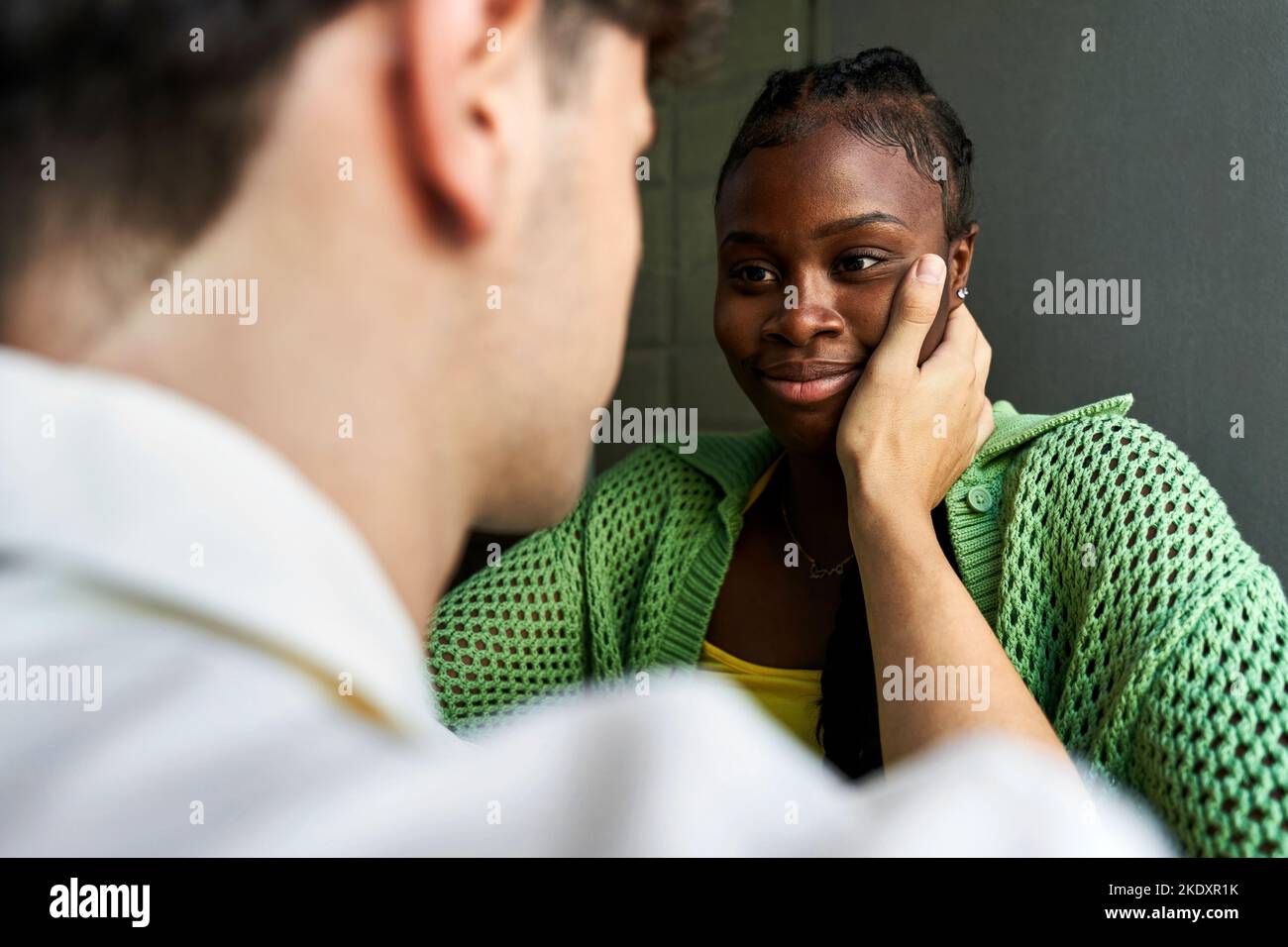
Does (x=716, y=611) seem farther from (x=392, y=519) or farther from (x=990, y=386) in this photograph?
(x=392, y=519)

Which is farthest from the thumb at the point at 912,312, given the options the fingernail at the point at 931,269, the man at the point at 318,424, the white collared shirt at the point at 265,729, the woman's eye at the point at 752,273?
the white collared shirt at the point at 265,729

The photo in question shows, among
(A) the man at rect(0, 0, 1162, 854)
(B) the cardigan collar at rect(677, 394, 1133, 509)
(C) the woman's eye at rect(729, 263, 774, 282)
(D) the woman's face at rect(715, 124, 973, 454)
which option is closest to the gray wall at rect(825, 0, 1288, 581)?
(B) the cardigan collar at rect(677, 394, 1133, 509)

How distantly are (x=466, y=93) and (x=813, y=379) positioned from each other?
55 centimetres

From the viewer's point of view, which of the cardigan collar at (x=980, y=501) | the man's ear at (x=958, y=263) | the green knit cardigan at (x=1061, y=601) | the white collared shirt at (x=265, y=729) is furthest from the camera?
the man's ear at (x=958, y=263)

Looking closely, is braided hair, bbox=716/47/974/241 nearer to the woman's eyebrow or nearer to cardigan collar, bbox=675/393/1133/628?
A: the woman's eyebrow

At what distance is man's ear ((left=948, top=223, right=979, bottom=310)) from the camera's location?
786mm

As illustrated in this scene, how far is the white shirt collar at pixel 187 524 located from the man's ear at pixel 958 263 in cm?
68

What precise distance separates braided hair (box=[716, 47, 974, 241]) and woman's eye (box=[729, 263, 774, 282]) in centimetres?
7

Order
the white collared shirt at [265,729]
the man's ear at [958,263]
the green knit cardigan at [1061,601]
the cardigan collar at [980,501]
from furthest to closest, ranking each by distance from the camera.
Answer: the man's ear at [958,263]
the cardigan collar at [980,501]
the green knit cardigan at [1061,601]
the white collared shirt at [265,729]

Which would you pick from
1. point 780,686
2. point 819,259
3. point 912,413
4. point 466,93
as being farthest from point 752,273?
point 466,93

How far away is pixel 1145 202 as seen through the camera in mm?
836

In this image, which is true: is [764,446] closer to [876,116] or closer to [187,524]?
[876,116]

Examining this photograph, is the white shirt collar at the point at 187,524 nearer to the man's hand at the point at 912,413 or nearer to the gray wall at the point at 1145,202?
the man's hand at the point at 912,413

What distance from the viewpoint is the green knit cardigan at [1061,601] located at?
51cm
